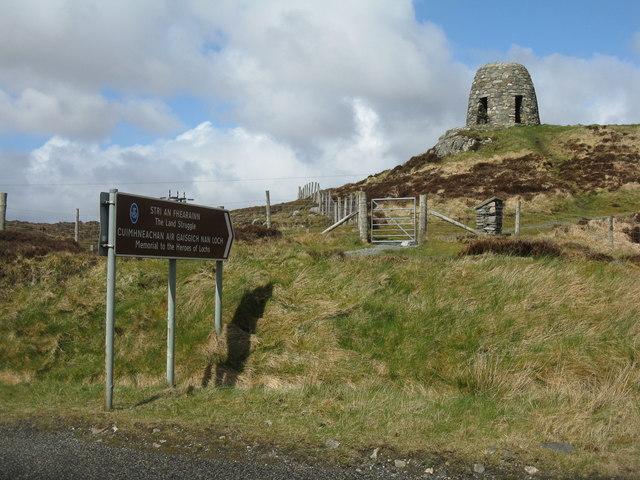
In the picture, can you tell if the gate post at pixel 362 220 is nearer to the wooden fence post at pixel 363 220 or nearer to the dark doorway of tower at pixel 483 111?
the wooden fence post at pixel 363 220

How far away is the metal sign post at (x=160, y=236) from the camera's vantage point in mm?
7363

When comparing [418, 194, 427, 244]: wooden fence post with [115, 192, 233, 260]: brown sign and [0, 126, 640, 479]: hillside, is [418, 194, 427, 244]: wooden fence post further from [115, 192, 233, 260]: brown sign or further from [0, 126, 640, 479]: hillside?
[115, 192, 233, 260]: brown sign

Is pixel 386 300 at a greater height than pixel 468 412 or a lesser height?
greater

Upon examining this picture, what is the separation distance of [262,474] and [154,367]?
5482 mm

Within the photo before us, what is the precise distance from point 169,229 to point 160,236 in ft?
0.74

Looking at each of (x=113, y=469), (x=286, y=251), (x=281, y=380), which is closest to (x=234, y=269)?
(x=286, y=251)

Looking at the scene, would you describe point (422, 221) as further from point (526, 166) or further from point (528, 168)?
point (526, 166)

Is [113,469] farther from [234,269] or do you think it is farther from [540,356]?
[234,269]

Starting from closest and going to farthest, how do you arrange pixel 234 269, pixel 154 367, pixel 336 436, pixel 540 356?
pixel 336 436 < pixel 540 356 < pixel 154 367 < pixel 234 269

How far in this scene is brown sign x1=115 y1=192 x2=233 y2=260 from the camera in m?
7.52

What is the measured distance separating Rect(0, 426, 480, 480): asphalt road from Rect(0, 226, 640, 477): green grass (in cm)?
56

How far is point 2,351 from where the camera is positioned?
10867mm

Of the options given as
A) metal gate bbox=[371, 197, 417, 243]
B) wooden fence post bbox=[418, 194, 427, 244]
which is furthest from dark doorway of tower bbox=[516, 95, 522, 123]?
wooden fence post bbox=[418, 194, 427, 244]

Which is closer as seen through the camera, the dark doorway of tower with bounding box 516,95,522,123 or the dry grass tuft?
the dry grass tuft
